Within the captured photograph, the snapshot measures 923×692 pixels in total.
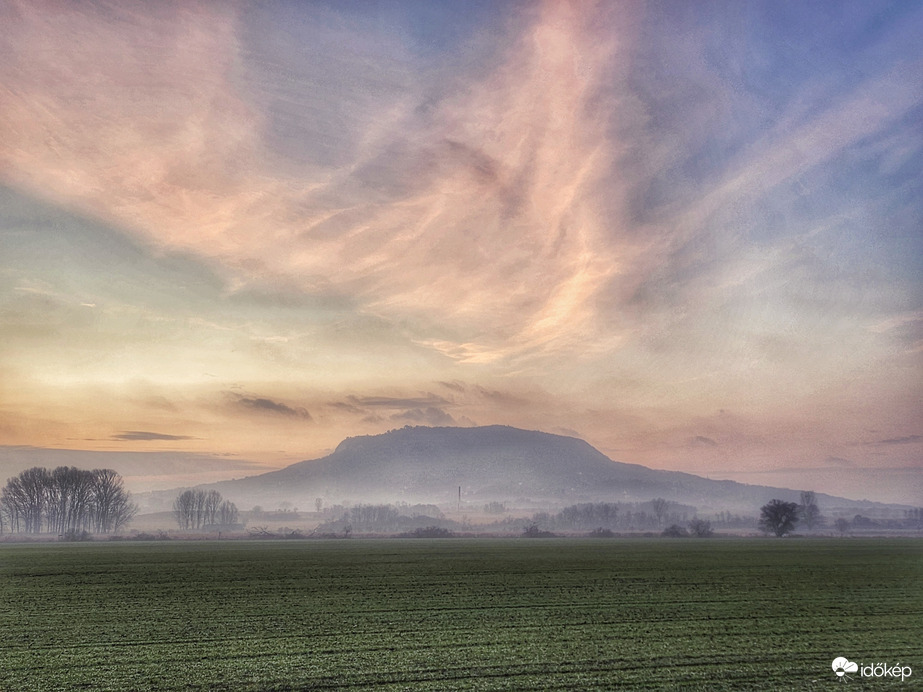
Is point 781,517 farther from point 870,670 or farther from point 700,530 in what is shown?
point 870,670

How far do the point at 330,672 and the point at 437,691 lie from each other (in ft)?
12.0

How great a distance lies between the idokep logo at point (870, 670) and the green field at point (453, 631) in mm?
357

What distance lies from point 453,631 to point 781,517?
15331 cm

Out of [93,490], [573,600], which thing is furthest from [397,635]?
[93,490]

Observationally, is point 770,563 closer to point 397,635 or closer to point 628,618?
point 628,618

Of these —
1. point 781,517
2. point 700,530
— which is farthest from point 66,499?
point 781,517

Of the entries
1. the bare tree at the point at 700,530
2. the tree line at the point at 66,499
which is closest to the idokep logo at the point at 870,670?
A: the bare tree at the point at 700,530

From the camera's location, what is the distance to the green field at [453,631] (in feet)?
57.0

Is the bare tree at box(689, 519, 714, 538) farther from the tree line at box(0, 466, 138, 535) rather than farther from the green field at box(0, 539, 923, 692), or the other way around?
A: the tree line at box(0, 466, 138, 535)

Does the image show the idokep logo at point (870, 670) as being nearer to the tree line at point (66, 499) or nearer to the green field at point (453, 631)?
the green field at point (453, 631)

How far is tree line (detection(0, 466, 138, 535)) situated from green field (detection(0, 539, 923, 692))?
144m

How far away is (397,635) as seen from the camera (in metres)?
22.5

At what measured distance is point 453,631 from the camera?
23.2m

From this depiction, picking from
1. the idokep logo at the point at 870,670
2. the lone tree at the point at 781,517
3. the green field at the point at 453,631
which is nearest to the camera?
the green field at the point at 453,631
